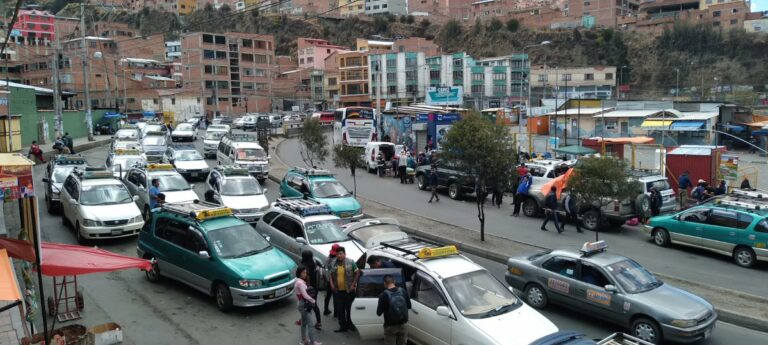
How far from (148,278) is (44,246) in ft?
13.7

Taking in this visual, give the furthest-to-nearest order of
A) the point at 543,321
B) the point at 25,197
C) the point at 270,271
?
1. the point at 270,271
2. the point at 543,321
3. the point at 25,197

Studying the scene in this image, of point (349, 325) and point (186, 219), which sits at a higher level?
point (186, 219)

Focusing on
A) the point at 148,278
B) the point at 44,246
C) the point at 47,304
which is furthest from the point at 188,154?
the point at 44,246

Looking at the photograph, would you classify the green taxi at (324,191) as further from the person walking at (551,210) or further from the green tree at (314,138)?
the green tree at (314,138)

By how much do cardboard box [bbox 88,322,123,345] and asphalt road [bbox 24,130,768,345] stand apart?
291 millimetres

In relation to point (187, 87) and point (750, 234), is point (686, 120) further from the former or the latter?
point (187, 87)

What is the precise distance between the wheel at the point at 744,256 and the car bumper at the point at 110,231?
53.1 feet

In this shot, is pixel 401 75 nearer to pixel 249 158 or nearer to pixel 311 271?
pixel 249 158

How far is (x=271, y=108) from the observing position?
104125 millimetres

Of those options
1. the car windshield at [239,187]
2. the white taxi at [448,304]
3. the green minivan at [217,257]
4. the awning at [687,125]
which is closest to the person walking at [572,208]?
the car windshield at [239,187]

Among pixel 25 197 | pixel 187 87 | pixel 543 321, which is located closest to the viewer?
pixel 25 197

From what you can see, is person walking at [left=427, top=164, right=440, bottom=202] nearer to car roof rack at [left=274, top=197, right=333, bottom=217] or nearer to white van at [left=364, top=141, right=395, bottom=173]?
white van at [left=364, top=141, right=395, bottom=173]

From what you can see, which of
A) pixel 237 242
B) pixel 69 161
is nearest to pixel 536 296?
pixel 237 242

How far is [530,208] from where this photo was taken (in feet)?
70.3
